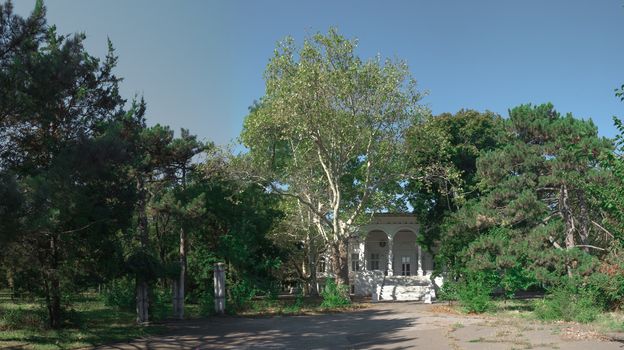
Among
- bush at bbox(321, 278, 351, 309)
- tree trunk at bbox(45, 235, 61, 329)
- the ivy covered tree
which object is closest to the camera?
tree trunk at bbox(45, 235, 61, 329)

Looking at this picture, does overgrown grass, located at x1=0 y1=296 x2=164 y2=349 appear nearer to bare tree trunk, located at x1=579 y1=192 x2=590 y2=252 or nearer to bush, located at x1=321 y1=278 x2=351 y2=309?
bush, located at x1=321 y1=278 x2=351 y2=309

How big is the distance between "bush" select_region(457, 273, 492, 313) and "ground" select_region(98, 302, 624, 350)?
1.22 m

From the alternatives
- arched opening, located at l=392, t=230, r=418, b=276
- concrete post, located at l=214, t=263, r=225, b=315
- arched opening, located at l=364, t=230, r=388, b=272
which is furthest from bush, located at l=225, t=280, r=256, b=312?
arched opening, located at l=392, t=230, r=418, b=276

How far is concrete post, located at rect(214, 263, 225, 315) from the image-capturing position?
22.5 meters

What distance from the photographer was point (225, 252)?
24062mm

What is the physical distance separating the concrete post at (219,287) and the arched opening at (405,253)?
86.2 ft

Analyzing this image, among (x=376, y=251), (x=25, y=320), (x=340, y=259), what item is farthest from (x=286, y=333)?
(x=376, y=251)

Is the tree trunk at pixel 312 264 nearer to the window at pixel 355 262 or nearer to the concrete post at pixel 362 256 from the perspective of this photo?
the concrete post at pixel 362 256

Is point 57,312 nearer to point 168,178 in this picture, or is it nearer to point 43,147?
point 43,147

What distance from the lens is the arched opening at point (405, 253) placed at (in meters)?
46.6

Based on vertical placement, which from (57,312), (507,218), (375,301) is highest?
(507,218)

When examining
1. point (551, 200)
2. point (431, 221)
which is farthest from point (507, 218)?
point (431, 221)

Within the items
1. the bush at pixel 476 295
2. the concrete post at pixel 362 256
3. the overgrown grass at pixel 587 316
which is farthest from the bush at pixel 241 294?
the concrete post at pixel 362 256

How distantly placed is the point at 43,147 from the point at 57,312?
5414 mm
